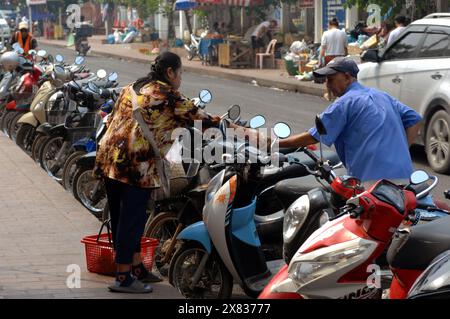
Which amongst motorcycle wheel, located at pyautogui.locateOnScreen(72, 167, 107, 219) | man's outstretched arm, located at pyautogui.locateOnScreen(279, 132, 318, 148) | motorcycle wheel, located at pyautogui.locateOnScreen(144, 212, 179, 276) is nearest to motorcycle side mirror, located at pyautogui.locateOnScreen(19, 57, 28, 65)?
motorcycle wheel, located at pyautogui.locateOnScreen(72, 167, 107, 219)

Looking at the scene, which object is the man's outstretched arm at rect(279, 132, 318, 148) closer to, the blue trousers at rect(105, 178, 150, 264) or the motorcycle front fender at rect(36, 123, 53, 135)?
the blue trousers at rect(105, 178, 150, 264)

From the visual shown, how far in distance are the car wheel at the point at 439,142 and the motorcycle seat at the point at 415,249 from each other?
7.05 meters

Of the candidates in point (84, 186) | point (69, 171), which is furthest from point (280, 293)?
point (69, 171)

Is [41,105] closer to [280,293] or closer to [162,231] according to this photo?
[162,231]

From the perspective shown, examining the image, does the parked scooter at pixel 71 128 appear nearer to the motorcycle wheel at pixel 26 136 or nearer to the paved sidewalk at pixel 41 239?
the paved sidewalk at pixel 41 239

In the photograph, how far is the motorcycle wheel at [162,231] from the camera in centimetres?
755

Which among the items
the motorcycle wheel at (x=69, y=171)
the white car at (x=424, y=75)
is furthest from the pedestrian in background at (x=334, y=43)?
the motorcycle wheel at (x=69, y=171)

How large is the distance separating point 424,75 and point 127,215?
6.72m

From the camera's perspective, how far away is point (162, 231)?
7676 millimetres

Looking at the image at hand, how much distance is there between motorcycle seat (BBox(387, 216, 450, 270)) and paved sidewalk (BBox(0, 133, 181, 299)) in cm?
225

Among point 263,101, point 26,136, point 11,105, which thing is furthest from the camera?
point 263,101

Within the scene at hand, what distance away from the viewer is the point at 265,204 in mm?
7441

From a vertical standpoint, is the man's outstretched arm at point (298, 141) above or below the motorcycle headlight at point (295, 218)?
above

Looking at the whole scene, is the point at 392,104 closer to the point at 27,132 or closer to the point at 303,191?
the point at 303,191
